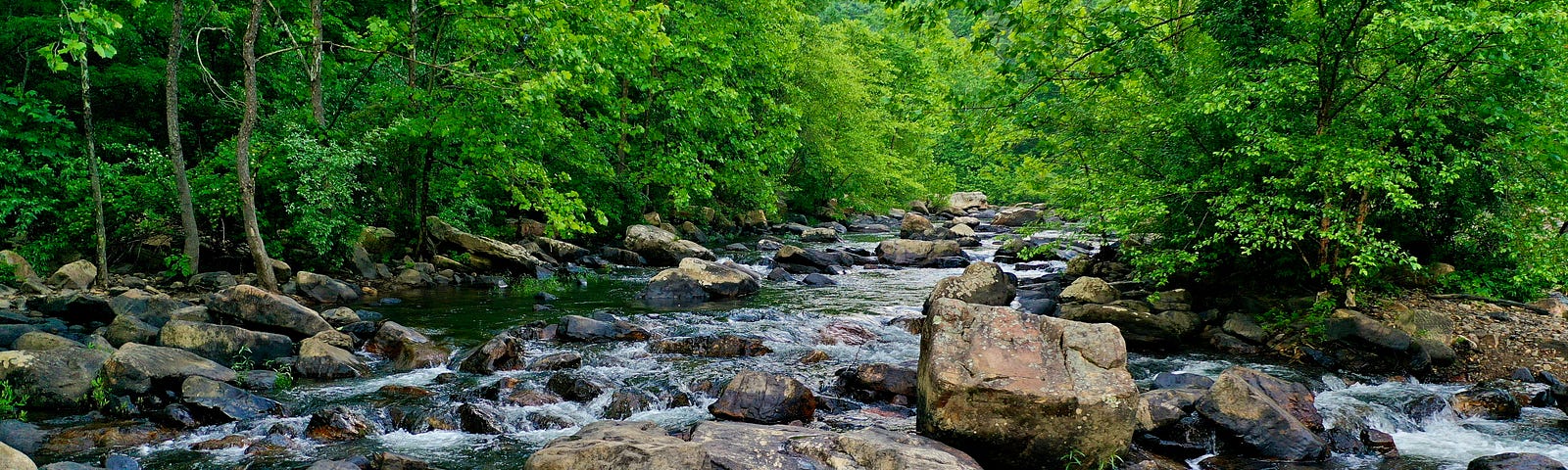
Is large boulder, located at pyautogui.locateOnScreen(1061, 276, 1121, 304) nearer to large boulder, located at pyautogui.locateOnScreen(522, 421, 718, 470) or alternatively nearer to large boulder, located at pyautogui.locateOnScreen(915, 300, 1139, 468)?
large boulder, located at pyautogui.locateOnScreen(915, 300, 1139, 468)

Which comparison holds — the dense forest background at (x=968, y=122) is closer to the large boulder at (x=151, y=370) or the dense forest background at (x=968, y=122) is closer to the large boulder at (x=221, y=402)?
the large boulder at (x=151, y=370)

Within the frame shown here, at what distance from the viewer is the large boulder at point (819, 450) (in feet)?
18.4

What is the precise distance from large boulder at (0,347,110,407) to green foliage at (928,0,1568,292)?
9196 millimetres

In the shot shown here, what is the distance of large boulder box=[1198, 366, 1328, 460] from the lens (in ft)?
24.0

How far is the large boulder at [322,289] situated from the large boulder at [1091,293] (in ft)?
38.2

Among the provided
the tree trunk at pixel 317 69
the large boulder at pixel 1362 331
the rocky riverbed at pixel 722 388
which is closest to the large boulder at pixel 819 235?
the rocky riverbed at pixel 722 388

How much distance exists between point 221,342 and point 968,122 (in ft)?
31.0

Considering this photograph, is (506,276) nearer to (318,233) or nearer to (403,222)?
(403,222)

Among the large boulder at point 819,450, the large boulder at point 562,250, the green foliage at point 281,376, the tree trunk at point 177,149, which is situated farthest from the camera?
the large boulder at point 562,250

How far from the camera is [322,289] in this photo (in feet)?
46.0

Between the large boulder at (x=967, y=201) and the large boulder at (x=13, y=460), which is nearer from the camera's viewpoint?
the large boulder at (x=13, y=460)

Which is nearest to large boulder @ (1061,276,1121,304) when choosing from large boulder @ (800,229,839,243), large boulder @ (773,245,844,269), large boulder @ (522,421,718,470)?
large boulder @ (773,245,844,269)

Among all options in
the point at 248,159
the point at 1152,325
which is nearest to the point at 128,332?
the point at 248,159

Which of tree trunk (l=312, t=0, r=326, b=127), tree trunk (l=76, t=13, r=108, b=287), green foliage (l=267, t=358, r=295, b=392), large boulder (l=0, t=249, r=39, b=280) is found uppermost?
tree trunk (l=312, t=0, r=326, b=127)
